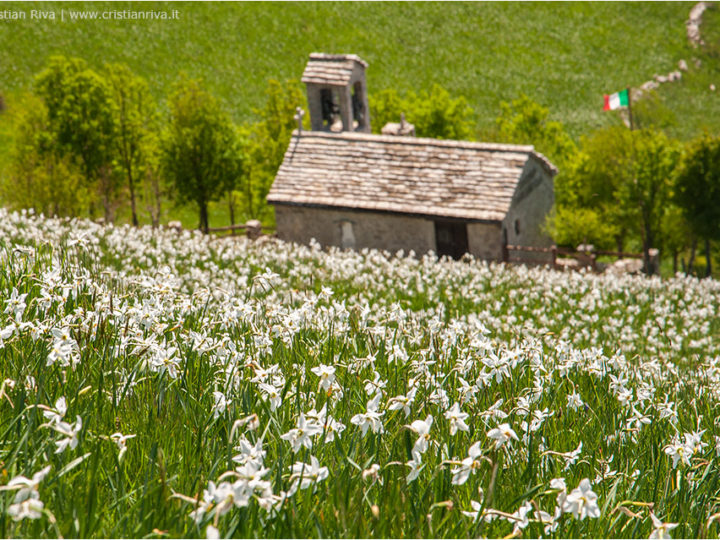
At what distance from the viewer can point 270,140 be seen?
129ft

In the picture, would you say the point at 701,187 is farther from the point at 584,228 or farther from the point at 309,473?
the point at 309,473

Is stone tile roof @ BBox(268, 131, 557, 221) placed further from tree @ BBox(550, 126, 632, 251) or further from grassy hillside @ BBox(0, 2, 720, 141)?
grassy hillside @ BBox(0, 2, 720, 141)

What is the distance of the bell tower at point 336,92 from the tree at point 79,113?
36.9ft

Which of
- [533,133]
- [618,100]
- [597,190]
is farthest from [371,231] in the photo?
[533,133]

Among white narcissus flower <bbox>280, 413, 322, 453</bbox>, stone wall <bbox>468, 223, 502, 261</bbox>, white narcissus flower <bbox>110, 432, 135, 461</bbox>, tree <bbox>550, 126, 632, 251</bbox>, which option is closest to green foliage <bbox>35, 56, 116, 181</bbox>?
stone wall <bbox>468, 223, 502, 261</bbox>

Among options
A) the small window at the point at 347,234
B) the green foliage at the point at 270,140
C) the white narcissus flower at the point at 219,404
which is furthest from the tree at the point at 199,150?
the white narcissus flower at the point at 219,404

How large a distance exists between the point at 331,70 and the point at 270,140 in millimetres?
9867

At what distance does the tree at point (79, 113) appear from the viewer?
114ft

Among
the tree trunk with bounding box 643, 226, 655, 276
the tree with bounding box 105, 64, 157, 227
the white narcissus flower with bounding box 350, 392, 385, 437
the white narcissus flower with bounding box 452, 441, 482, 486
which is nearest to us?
the white narcissus flower with bounding box 452, 441, 482, 486

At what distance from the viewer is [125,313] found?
5027 millimetres

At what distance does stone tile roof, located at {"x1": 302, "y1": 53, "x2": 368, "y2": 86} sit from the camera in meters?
30.2

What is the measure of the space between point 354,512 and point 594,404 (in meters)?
3.35

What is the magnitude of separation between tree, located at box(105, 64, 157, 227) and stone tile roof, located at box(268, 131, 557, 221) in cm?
1088

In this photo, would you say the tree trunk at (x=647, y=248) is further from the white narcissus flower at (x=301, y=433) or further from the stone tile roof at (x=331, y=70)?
the white narcissus flower at (x=301, y=433)
